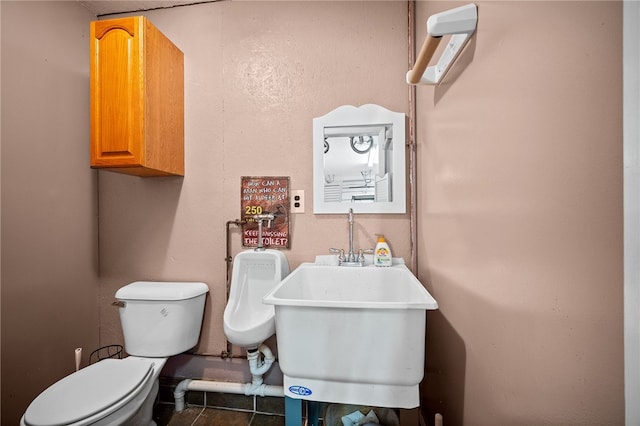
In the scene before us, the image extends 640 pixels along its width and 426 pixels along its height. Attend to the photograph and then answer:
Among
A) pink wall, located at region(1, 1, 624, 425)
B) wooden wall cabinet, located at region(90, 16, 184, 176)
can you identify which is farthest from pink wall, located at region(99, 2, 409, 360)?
wooden wall cabinet, located at region(90, 16, 184, 176)

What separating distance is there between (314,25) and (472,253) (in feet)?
4.87

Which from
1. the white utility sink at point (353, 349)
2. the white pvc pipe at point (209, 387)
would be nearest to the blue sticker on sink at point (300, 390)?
the white utility sink at point (353, 349)

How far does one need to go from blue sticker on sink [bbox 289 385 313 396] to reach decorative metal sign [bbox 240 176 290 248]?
78 cm

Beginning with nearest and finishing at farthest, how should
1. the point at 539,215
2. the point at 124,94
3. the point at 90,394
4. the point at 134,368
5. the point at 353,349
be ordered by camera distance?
the point at 539,215, the point at 353,349, the point at 90,394, the point at 134,368, the point at 124,94

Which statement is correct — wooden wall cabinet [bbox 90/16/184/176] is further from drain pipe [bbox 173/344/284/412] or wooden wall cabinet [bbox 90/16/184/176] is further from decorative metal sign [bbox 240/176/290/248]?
drain pipe [bbox 173/344/284/412]

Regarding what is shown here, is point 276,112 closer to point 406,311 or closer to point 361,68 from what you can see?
A: point 361,68

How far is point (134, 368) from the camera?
119cm

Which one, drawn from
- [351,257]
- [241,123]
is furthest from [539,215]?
[241,123]

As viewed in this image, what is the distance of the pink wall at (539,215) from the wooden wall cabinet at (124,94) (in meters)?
1.39

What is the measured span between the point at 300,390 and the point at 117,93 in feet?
5.10

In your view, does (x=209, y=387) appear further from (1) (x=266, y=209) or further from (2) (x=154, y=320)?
(1) (x=266, y=209)

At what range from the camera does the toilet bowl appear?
141cm

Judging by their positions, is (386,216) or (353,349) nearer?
(353,349)

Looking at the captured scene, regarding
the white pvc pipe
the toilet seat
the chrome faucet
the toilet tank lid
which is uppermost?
the chrome faucet
